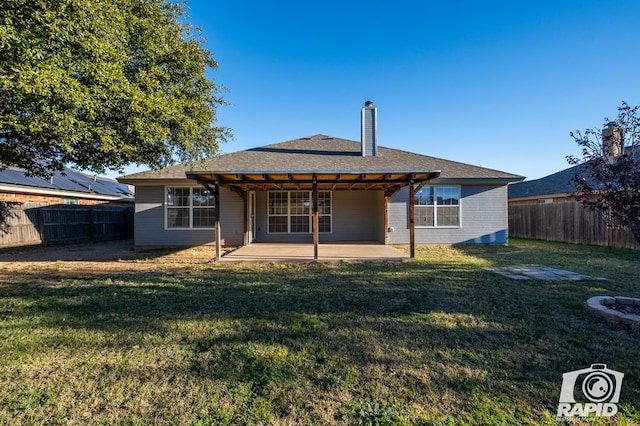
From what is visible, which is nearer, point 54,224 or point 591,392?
point 591,392

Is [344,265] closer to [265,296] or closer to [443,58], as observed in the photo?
[265,296]

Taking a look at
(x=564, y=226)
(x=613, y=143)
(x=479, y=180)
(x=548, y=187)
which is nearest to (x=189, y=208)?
(x=479, y=180)

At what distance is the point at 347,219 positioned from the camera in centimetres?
1287

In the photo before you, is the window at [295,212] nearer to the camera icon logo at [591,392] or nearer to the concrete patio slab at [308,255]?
the concrete patio slab at [308,255]

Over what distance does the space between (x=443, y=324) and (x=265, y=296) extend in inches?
108

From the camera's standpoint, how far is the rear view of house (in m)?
11.4

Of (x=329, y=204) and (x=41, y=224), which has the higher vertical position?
(x=329, y=204)

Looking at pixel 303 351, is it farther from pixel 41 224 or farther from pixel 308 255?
pixel 41 224

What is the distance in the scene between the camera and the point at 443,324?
3682 millimetres

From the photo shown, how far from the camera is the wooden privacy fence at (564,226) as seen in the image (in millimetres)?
11062

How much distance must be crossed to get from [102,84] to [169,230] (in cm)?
730

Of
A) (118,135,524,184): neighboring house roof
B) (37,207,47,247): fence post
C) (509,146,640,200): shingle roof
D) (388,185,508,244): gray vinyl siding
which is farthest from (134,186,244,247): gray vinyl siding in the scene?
(509,146,640,200): shingle roof

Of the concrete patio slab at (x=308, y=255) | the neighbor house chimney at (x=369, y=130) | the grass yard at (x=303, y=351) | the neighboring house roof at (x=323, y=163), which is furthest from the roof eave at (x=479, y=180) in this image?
the grass yard at (x=303, y=351)

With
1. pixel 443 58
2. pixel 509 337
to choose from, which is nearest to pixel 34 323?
pixel 509 337
